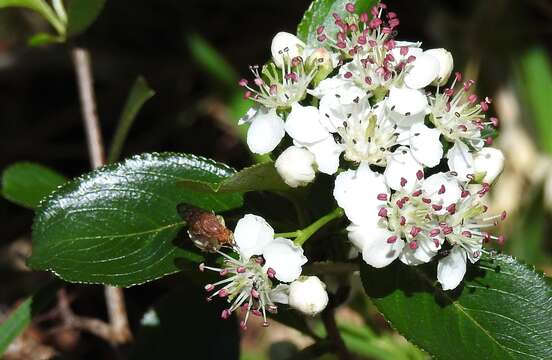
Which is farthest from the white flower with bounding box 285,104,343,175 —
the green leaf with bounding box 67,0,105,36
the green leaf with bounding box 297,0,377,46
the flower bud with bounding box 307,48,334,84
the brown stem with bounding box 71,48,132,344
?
the brown stem with bounding box 71,48,132,344

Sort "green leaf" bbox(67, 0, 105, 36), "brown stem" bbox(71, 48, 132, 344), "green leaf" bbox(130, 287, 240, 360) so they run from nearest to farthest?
1. "green leaf" bbox(67, 0, 105, 36)
2. "green leaf" bbox(130, 287, 240, 360)
3. "brown stem" bbox(71, 48, 132, 344)

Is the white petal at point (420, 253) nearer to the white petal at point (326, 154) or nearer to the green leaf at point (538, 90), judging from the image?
the white petal at point (326, 154)

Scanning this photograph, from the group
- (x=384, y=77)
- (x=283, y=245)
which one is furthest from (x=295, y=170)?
(x=384, y=77)

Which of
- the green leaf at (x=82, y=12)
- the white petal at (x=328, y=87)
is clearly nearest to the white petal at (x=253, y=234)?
the white petal at (x=328, y=87)

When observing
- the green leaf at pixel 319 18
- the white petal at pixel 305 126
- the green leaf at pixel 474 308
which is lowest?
the green leaf at pixel 474 308

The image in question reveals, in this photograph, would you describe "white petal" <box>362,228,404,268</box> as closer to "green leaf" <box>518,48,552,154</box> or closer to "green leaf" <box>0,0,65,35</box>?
"green leaf" <box>0,0,65,35</box>

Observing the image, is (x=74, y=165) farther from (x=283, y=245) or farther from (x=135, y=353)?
(x=283, y=245)
